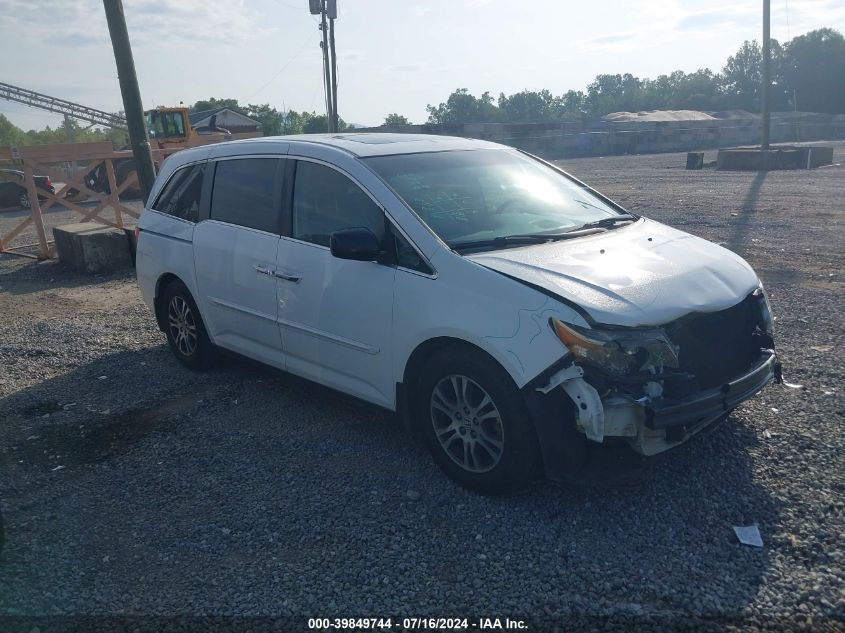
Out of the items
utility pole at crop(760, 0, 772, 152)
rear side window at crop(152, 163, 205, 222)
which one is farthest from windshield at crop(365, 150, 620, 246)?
utility pole at crop(760, 0, 772, 152)

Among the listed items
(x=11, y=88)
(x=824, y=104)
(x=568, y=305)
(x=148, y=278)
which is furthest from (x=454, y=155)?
(x=824, y=104)

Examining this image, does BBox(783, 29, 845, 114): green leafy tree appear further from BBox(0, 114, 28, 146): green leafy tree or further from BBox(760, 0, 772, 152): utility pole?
BBox(0, 114, 28, 146): green leafy tree

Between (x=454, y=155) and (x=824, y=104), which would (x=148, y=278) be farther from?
(x=824, y=104)

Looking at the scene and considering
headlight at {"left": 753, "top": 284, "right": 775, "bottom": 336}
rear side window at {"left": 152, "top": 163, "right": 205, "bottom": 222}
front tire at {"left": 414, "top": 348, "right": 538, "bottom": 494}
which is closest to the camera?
front tire at {"left": 414, "top": 348, "right": 538, "bottom": 494}

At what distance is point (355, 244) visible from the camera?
13.8 feet

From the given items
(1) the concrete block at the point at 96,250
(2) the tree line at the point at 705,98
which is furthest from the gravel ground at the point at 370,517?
(2) the tree line at the point at 705,98

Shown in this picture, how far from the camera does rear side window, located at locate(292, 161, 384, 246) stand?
14.9ft

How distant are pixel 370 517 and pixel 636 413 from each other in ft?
4.83

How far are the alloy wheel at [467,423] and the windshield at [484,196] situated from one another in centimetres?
86

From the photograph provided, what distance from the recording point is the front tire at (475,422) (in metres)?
3.69

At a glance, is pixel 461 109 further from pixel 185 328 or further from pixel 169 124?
pixel 185 328

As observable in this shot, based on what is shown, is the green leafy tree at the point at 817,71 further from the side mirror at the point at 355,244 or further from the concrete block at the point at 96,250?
the side mirror at the point at 355,244

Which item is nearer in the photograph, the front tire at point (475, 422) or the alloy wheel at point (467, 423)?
the front tire at point (475, 422)

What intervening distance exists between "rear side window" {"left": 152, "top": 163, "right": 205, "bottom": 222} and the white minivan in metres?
0.07
